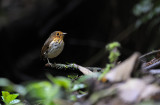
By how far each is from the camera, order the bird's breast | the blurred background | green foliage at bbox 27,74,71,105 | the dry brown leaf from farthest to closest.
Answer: the blurred background, the bird's breast, the dry brown leaf, green foliage at bbox 27,74,71,105

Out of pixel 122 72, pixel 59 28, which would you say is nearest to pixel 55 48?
pixel 122 72

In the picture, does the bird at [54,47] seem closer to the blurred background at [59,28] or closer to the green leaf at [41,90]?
the blurred background at [59,28]

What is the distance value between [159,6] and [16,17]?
12.4ft

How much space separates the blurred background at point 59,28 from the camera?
23.4 feet

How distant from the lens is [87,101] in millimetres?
1194

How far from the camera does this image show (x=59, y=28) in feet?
24.1

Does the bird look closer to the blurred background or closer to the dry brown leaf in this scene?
the blurred background

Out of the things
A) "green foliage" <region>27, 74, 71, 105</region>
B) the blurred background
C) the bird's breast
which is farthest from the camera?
the blurred background

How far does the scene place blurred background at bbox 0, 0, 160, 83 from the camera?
7.13 m

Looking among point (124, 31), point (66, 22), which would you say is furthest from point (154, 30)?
point (66, 22)

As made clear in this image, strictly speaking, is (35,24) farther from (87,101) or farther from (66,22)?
(87,101)

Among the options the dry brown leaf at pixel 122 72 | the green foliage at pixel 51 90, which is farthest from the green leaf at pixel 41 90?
the dry brown leaf at pixel 122 72

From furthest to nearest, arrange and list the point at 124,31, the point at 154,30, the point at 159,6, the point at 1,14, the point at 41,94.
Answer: the point at 1,14 < the point at 124,31 < the point at 154,30 < the point at 159,6 < the point at 41,94

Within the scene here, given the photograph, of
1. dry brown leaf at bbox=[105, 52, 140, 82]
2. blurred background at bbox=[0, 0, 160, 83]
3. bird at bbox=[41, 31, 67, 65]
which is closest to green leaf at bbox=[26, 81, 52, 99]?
dry brown leaf at bbox=[105, 52, 140, 82]
